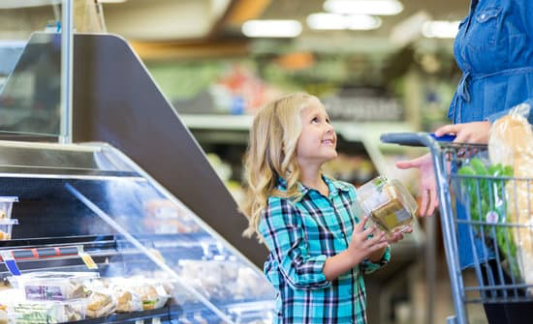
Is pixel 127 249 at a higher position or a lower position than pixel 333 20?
lower

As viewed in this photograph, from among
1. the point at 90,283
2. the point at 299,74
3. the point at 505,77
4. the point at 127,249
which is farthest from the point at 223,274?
the point at 299,74

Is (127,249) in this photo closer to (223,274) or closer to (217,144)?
(223,274)

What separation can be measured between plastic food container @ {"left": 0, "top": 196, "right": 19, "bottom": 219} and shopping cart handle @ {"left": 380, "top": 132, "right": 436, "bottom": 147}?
3.65ft

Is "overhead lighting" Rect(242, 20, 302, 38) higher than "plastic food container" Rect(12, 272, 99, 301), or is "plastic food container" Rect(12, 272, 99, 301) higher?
"overhead lighting" Rect(242, 20, 302, 38)

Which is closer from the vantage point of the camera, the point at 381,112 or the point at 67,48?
the point at 67,48

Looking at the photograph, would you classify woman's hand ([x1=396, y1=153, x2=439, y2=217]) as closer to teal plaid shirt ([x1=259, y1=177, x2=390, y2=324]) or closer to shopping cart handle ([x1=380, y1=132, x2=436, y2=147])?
shopping cart handle ([x1=380, y1=132, x2=436, y2=147])

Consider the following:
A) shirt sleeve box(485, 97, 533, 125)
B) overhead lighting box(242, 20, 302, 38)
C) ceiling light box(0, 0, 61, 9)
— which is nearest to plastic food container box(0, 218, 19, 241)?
ceiling light box(0, 0, 61, 9)

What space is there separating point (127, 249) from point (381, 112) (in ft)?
28.0

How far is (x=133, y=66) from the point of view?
2.81 m

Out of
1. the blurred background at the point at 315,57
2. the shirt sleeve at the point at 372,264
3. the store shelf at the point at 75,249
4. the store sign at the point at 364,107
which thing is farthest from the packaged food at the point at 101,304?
the store sign at the point at 364,107

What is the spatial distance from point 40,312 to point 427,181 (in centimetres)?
107

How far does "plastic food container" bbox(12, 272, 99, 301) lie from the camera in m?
2.19

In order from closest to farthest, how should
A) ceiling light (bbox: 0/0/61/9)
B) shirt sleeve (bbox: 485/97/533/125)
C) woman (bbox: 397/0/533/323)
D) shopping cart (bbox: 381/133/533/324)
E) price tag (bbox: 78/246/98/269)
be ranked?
1. shopping cart (bbox: 381/133/533/324)
2. shirt sleeve (bbox: 485/97/533/125)
3. woman (bbox: 397/0/533/323)
4. price tag (bbox: 78/246/98/269)
5. ceiling light (bbox: 0/0/61/9)

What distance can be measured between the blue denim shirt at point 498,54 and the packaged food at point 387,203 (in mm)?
271
